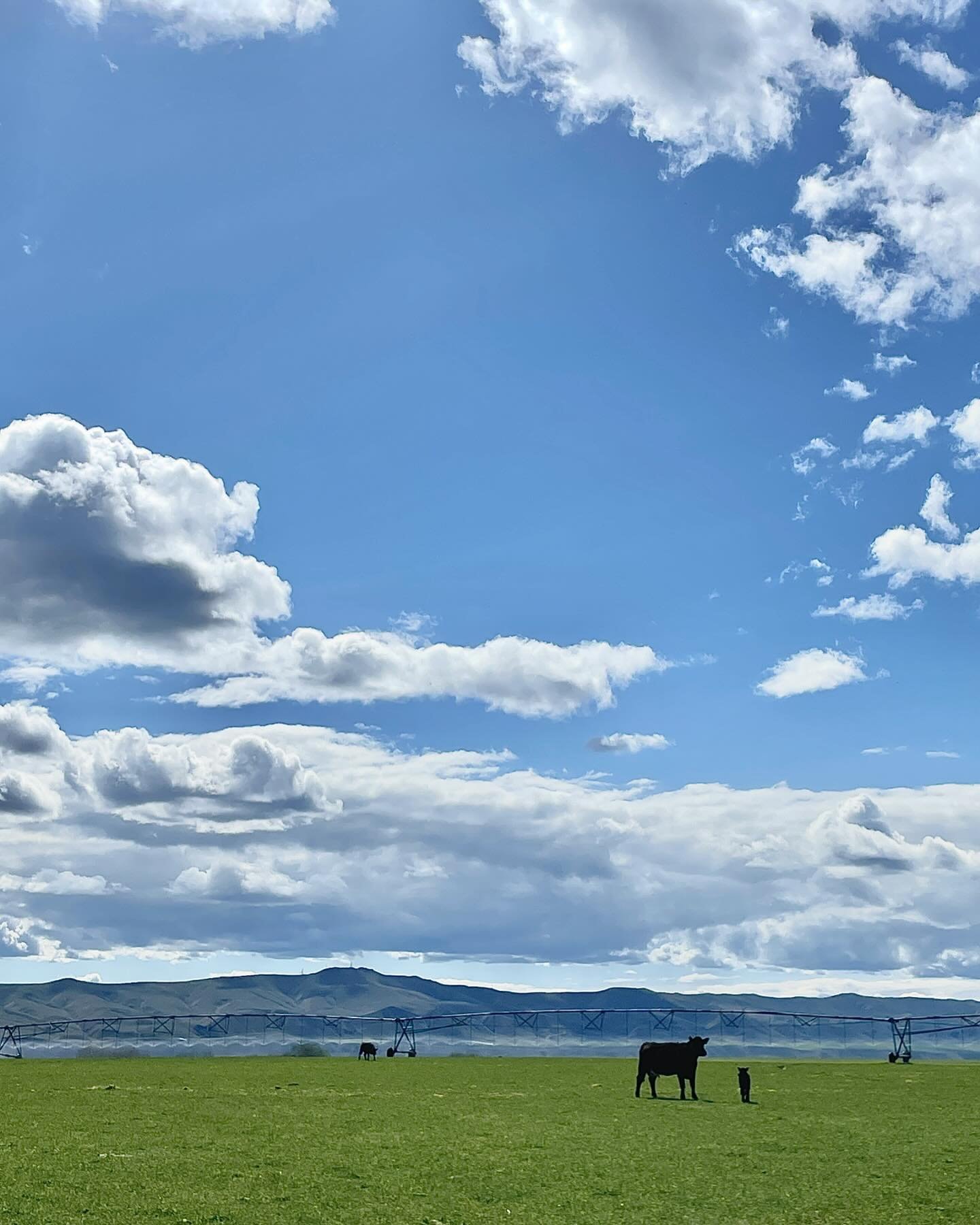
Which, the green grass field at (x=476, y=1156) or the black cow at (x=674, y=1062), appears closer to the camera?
the green grass field at (x=476, y=1156)

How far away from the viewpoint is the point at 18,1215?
22172 millimetres

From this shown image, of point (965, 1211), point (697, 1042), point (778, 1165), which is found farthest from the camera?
point (697, 1042)

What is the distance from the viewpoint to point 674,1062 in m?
52.3

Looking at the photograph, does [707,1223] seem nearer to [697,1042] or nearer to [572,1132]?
[572,1132]

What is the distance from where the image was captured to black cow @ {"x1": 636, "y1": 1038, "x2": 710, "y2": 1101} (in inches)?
2051

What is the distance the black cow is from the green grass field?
1.33 metres

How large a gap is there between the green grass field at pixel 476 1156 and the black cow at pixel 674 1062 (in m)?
1.33

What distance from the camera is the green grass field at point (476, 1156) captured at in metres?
24.1

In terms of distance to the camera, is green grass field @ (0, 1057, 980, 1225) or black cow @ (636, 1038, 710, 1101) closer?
green grass field @ (0, 1057, 980, 1225)

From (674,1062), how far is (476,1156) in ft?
75.4

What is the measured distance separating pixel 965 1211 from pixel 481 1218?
33.7ft

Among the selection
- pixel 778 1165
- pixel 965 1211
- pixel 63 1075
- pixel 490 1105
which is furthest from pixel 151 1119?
pixel 63 1075

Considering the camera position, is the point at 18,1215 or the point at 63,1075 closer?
the point at 18,1215

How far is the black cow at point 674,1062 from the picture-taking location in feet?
171
